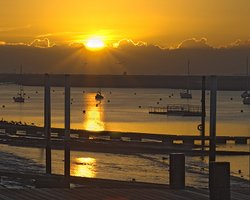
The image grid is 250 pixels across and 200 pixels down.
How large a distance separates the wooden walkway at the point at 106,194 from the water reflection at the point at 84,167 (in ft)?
44.6

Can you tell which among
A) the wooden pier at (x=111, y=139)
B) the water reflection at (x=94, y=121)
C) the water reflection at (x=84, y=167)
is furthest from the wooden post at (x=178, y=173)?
the water reflection at (x=94, y=121)

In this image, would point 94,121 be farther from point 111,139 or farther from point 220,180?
point 220,180

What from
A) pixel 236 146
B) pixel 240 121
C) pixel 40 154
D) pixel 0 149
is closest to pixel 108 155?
pixel 40 154

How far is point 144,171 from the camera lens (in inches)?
1032

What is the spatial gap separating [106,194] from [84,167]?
58.2ft

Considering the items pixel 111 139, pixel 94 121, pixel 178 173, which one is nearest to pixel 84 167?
pixel 111 139

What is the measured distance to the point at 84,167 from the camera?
92.2ft

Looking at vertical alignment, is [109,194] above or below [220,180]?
below

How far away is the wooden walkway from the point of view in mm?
10180

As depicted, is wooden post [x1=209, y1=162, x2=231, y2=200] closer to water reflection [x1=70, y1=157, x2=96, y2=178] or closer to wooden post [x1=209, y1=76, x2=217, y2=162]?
wooden post [x1=209, y1=76, x2=217, y2=162]

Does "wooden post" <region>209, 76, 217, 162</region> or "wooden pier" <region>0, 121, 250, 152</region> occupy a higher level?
"wooden post" <region>209, 76, 217, 162</region>

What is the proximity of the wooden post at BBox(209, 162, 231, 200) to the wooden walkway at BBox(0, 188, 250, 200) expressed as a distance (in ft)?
1.73

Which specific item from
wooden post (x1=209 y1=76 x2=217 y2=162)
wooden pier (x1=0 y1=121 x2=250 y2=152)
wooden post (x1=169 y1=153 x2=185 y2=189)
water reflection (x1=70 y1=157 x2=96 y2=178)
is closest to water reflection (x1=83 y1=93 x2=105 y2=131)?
wooden pier (x1=0 y1=121 x2=250 y2=152)

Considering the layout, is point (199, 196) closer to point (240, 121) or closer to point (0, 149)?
point (0, 149)
